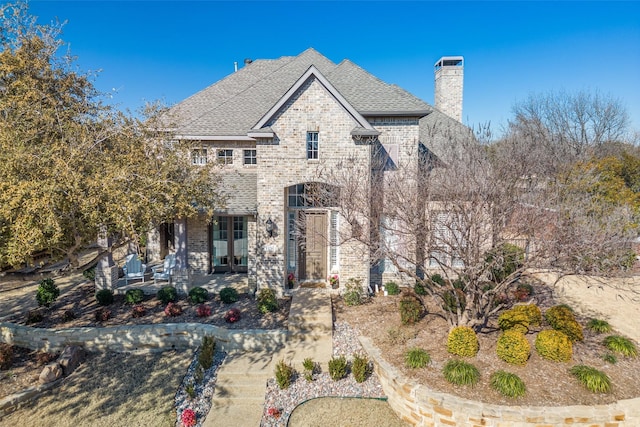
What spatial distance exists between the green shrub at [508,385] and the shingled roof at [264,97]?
34.3 feet

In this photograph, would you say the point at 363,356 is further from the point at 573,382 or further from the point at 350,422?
the point at 573,382

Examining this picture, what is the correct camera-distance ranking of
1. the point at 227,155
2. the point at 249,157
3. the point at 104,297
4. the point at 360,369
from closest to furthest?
the point at 360,369 < the point at 104,297 < the point at 227,155 < the point at 249,157

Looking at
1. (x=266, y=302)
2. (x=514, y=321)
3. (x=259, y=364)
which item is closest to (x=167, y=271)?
(x=266, y=302)

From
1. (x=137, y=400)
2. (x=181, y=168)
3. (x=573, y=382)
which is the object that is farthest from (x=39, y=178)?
(x=573, y=382)

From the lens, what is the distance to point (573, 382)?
8047mm

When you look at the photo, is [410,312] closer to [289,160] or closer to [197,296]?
[289,160]

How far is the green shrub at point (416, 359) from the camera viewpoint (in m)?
8.70

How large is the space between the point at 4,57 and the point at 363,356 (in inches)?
510

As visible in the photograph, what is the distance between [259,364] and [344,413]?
2.85m

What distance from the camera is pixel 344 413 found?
8117 mm

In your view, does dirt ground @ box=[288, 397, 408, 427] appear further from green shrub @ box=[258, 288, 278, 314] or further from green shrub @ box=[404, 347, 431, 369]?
green shrub @ box=[258, 288, 278, 314]

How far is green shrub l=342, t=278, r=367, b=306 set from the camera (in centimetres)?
1304

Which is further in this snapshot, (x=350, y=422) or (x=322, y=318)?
(x=322, y=318)

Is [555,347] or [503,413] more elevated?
[555,347]
